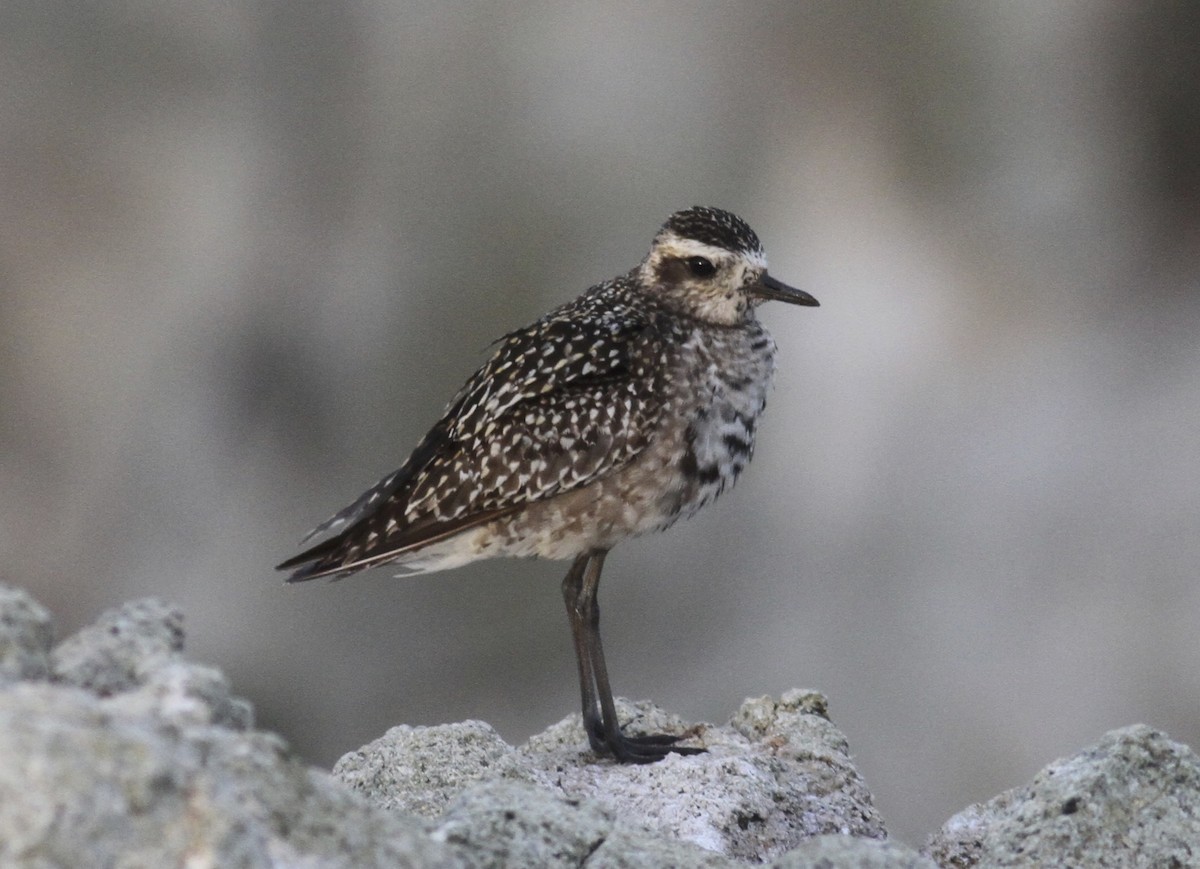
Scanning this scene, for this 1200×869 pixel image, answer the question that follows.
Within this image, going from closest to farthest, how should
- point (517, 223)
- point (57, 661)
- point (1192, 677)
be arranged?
point (57, 661) → point (1192, 677) → point (517, 223)

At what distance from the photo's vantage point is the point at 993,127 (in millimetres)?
11633

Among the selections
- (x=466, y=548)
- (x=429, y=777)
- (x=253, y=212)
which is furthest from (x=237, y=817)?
(x=253, y=212)

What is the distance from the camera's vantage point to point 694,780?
14.4 ft

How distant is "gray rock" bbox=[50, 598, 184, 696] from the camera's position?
2.68 meters

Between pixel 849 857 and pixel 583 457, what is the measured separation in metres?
2.25

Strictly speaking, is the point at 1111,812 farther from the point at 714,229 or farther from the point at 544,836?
the point at 714,229

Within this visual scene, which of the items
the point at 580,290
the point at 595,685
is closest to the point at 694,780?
the point at 595,685

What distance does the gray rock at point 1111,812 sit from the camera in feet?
11.6

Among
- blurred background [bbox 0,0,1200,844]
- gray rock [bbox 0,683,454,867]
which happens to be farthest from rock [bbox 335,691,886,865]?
blurred background [bbox 0,0,1200,844]

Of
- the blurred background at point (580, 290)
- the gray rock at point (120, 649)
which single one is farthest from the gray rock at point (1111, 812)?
the blurred background at point (580, 290)

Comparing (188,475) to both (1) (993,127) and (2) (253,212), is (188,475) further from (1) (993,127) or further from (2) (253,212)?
(1) (993,127)

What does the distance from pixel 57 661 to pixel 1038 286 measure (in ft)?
32.7

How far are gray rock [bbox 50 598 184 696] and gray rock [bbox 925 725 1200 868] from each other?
1913 millimetres

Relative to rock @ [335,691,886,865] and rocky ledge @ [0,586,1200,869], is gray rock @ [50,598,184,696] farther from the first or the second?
rock @ [335,691,886,865]
